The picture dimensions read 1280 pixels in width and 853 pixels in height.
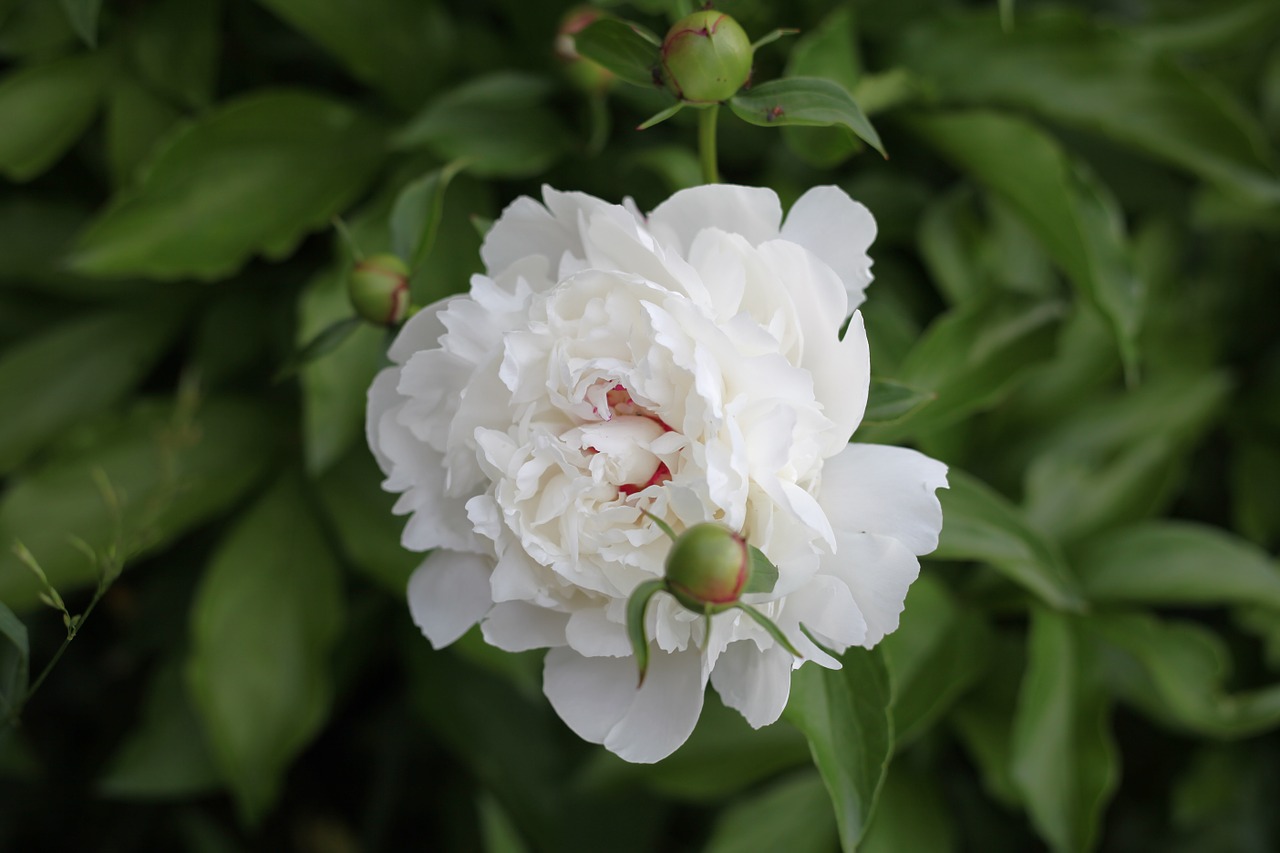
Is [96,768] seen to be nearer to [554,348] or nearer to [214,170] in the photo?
[214,170]

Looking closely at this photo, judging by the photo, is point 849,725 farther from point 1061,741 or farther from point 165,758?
point 165,758

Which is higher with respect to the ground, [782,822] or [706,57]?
[706,57]

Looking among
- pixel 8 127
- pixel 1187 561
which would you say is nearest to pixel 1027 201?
pixel 1187 561

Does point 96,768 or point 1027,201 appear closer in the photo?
point 1027,201

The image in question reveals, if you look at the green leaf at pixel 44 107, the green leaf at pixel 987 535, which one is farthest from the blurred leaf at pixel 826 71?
the green leaf at pixel 44 107

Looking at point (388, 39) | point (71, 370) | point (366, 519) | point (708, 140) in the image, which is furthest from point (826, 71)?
point (71, 370)

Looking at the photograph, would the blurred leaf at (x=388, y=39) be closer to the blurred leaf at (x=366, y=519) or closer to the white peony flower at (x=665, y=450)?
the blurred leaf at (x=366, y=519)

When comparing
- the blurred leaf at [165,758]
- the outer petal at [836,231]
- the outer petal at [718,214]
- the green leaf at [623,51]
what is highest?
the green leaf at [623,51]
